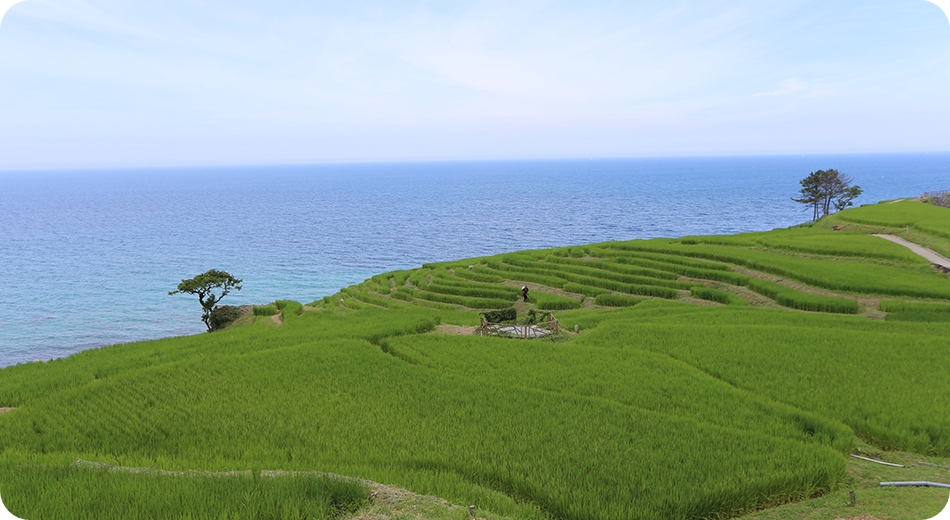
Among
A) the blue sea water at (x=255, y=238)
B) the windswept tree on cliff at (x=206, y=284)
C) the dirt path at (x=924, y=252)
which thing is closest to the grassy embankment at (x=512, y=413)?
the dirt path at (x=924, y=252)

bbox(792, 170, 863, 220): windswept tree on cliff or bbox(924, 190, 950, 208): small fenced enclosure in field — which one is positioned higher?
bbox(792, 170, 863, 220): windswept tree on cliff

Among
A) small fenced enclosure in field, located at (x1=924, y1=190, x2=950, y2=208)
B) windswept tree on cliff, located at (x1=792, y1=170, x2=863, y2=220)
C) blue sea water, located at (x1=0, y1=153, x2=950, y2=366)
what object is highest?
windswept tree on cliff, located at (x1=792, y1=170, x2=863, y2=220)

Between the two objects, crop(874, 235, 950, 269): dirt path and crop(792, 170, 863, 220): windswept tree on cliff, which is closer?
crop(874, 235, 950, 269): dirt path

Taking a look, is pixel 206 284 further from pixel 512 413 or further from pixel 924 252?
pixel 924 252

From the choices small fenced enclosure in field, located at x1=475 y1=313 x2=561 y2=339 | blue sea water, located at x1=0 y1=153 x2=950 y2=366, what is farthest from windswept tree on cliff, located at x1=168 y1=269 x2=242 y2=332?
small fenced enclosure in field, located at x1=475 y1=313 x2=561 y2=339

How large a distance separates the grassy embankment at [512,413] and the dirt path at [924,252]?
17.7 feet

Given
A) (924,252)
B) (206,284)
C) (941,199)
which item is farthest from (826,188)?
(206,284)

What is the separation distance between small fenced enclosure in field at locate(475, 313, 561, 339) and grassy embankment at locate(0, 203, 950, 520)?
1.91 m

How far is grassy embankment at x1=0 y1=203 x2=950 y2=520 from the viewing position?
992 cm

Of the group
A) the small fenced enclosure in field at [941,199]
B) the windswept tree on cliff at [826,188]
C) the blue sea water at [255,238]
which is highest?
the windswept tree on cliff at [826,188]

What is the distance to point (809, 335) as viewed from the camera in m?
21.7

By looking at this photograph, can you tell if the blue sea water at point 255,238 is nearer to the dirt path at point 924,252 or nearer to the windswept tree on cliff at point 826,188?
the windswept tree on cliff at point 826,188

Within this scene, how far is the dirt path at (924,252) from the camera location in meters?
34.6

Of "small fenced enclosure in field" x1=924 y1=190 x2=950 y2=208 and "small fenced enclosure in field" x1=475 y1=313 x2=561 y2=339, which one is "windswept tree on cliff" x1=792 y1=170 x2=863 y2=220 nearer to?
"small fenced enclosure in field" x1=924 y1=190 x2=950 y2=208
